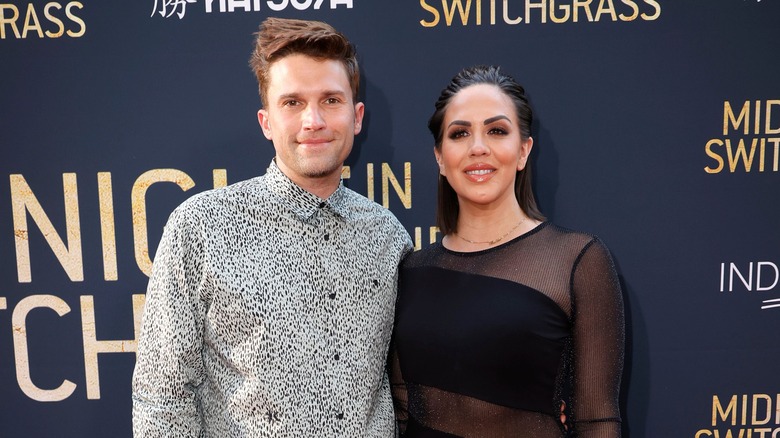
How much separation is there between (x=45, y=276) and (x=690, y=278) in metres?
2.19

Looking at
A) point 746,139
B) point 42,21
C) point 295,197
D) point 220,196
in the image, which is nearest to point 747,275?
point 746,139

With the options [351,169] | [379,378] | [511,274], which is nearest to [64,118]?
[351,169]

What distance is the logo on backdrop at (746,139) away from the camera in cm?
204

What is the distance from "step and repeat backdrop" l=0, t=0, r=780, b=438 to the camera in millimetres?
1999

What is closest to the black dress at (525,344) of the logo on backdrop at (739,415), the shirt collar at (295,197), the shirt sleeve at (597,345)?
the shirt sleeve at (597,345)

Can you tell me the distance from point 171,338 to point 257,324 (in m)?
0.19

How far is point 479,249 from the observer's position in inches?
64.6

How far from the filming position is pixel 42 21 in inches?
78.0

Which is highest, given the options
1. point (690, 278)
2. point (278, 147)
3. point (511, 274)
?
point (278, 147)

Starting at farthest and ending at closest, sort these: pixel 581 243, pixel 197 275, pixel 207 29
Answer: pixel 207 29
pixel 581 243
pixel 197 275

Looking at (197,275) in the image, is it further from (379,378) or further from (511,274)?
(511,274)

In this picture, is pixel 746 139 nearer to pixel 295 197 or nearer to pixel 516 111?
pixel 516 111

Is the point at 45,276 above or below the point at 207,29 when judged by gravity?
below

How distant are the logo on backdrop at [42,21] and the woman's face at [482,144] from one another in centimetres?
128
